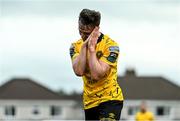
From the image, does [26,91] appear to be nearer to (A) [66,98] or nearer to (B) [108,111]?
(A) [66,98]

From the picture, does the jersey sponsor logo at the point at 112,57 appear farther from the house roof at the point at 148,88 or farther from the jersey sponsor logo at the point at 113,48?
the house roof at the point at 148,88

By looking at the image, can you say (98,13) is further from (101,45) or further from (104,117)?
(104,117)

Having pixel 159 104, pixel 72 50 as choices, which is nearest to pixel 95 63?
pixel 72 50

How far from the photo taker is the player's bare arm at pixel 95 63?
271 inches

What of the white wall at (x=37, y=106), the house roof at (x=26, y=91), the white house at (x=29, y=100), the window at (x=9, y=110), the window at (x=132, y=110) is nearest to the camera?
the window at (x=9, y=110)

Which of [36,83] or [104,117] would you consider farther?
[36,83]

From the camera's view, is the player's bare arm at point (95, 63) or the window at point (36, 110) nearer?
the player's bare arm at point (95, 63)

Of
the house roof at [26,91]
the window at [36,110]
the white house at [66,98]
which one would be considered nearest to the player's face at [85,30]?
the white house at [66,98]

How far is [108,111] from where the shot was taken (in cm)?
709

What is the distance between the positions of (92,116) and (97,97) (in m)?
0.23

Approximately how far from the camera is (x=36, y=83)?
8138 centimetres

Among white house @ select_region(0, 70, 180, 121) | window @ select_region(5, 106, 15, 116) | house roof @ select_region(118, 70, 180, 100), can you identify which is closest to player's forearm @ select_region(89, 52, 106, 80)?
house roof @ select_region(118, 70, 180, 100)

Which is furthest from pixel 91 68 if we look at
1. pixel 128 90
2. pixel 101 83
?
pixel 128 90

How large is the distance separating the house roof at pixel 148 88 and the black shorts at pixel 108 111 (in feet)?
231
